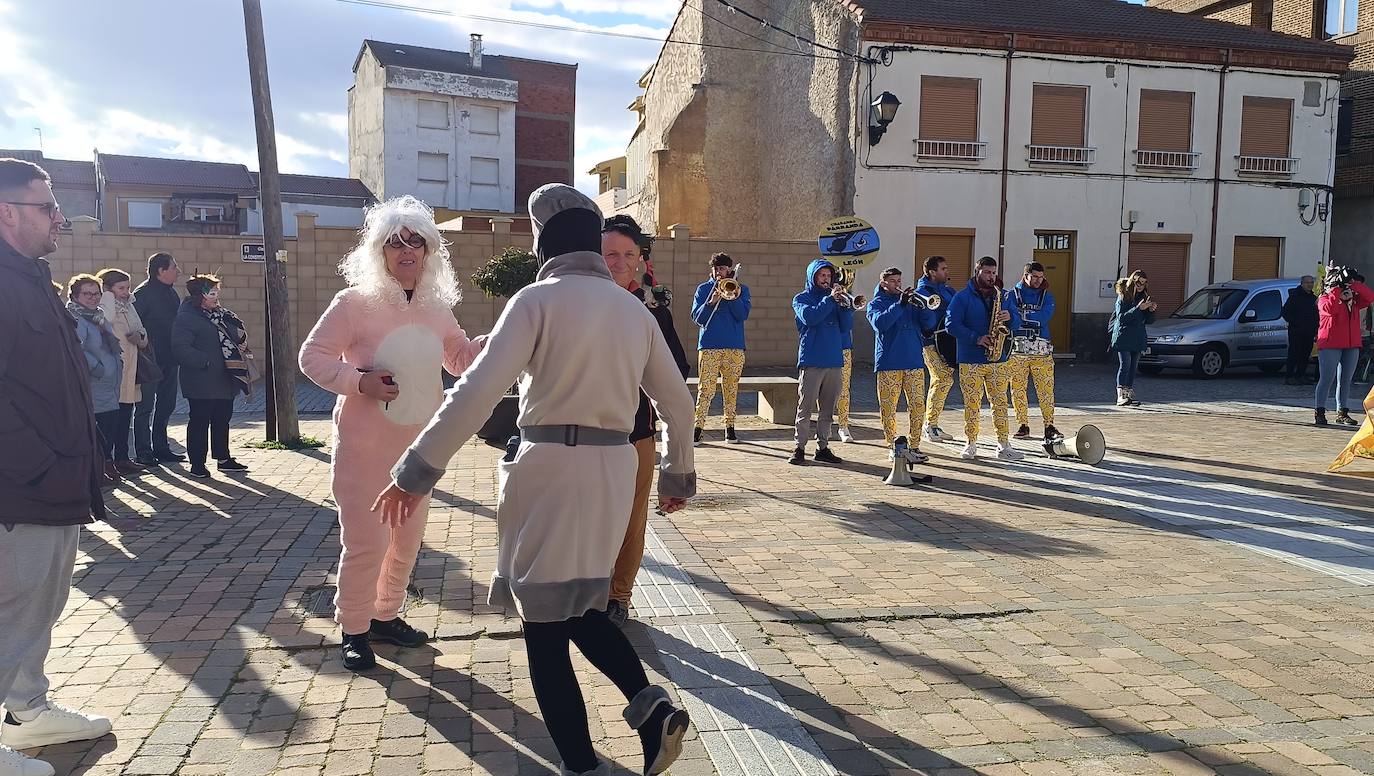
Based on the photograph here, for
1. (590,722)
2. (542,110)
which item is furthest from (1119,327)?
(542,110)

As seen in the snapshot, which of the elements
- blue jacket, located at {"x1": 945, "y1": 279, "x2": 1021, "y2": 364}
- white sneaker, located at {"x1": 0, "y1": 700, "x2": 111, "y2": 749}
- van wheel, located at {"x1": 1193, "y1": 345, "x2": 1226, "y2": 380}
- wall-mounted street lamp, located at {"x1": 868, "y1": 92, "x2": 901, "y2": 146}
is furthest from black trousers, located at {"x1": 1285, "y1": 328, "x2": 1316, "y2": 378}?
white sneaker, located at {"x1": 0, "y1": 700, "x2": 111, "y2": 749}

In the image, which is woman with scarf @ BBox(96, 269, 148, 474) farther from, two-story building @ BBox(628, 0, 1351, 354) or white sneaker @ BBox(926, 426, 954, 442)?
two-story building @ BBox(628, 0, 1351, 354)

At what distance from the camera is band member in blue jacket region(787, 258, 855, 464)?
963 cm

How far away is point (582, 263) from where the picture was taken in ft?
10.5

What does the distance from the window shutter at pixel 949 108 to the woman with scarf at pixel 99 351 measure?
18.1 m

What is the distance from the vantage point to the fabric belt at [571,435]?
3070 millimetres

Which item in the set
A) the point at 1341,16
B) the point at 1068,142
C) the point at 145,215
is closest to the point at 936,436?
the point at 1068,142

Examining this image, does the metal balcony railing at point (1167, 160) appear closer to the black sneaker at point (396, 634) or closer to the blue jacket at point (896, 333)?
the blue jacket at point (896, 333)

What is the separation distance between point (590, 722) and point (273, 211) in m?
8.98

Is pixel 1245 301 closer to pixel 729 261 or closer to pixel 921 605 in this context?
pixel 729 261

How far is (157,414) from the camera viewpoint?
10.1 meters

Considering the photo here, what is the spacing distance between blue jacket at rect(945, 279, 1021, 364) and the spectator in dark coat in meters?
7.25

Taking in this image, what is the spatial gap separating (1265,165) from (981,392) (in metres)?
18.9

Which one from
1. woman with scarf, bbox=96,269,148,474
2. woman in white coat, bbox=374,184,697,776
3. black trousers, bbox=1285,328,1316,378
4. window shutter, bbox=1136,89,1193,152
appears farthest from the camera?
window shutter, bbox=1136,89,1193,152
